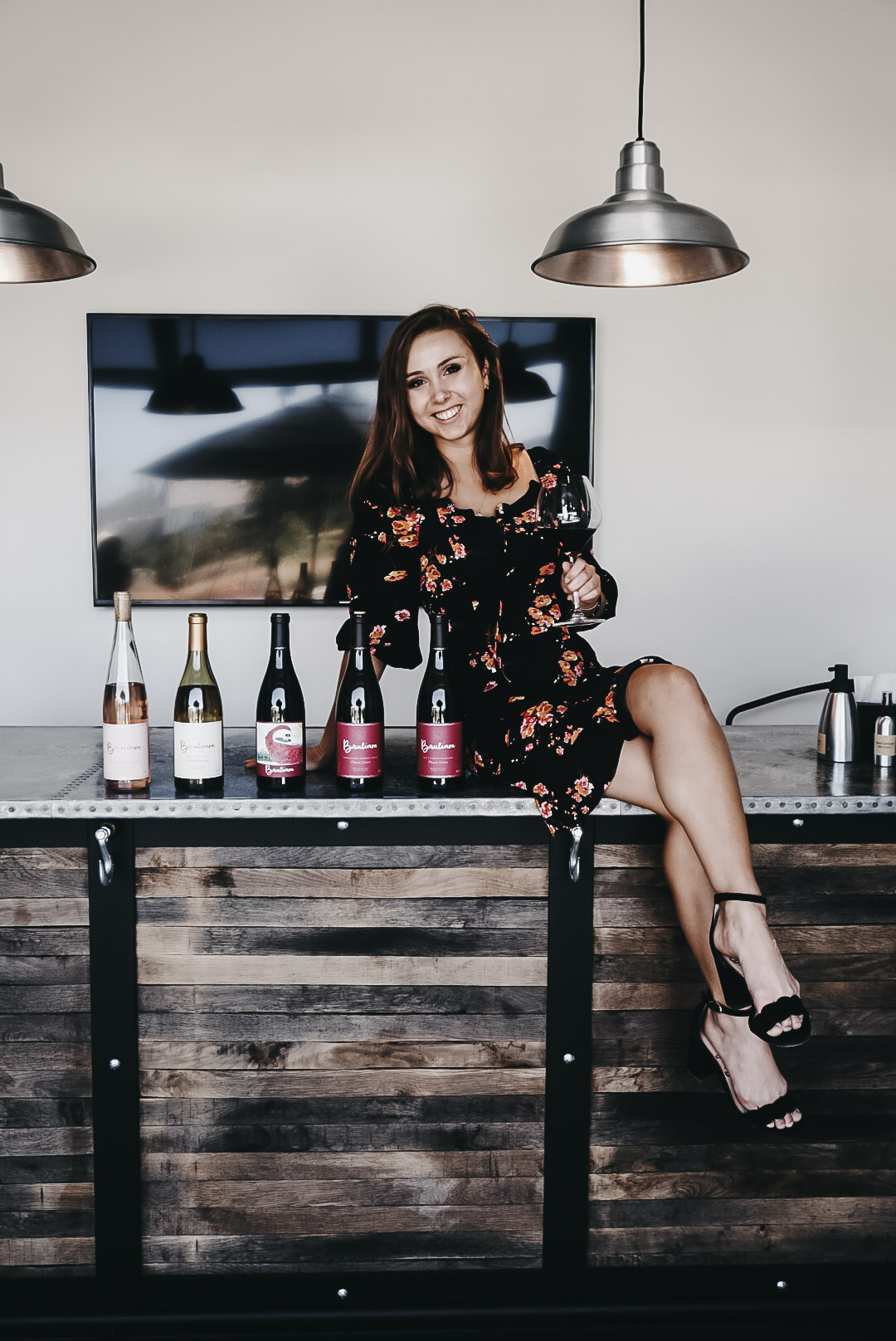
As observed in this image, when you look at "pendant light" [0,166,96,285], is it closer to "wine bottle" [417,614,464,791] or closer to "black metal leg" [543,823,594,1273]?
"wine bottle" [417,614,464,791]

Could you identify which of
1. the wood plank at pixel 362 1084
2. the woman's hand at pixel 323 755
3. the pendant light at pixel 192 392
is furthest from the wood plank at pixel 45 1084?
the pendant light at pixel 192 392

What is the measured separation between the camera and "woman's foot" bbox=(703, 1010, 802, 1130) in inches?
52.8

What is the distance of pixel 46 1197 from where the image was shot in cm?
146

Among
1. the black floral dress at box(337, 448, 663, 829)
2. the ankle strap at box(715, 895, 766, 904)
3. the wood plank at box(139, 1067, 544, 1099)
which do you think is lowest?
the wood plank at box(139, 1067, 544, 1099)

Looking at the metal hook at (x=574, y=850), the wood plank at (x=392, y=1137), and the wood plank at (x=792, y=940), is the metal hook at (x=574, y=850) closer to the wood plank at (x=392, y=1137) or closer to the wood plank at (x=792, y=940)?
the wood plank at (x=792, y=940)

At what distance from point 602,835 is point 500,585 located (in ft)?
1.58

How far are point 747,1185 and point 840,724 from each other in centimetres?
73

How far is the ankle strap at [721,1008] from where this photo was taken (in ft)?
4.15

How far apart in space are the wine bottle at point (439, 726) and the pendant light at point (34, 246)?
2.50ft

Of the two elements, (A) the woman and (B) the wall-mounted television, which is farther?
(B) the wall-mounted television

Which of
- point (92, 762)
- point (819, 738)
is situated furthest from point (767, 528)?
point (92, 762)

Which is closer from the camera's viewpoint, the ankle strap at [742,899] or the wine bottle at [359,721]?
the ankle strap at [742,899]

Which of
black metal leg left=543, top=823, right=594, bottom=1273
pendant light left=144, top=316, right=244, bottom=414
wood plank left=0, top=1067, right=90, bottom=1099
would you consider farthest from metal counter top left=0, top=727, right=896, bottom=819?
pendant light left=144, top=316, right=244, bottom=414

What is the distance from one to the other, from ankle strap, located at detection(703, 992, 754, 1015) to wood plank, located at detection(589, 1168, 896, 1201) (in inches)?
12.7
